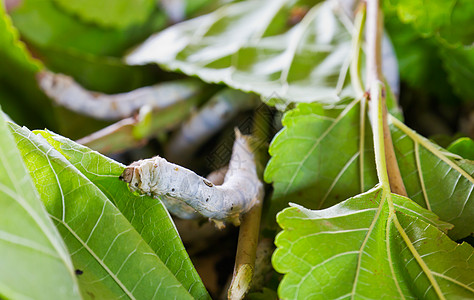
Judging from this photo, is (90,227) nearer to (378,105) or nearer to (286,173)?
(286,173)

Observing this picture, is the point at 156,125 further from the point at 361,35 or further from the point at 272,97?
the point at 361,35

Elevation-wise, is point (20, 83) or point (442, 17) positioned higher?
point (20, 83)

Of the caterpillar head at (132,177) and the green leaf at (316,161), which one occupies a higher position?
the caterpillar head at (132,177)

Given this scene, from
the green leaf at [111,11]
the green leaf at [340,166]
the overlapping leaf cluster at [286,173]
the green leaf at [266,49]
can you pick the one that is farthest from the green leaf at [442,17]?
the green leaf at [111,11]

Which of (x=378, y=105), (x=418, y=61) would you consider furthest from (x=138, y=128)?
(x=418, y=61)

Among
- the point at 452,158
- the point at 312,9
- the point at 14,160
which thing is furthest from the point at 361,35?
the point at 14,160

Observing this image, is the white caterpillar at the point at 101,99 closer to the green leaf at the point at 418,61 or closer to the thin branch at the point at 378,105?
the thin branch at the point at 378,105

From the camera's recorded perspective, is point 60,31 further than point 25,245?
Yes

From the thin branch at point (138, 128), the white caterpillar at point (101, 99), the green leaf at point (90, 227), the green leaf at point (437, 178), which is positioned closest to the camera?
the green leaf at point (90, 227)
